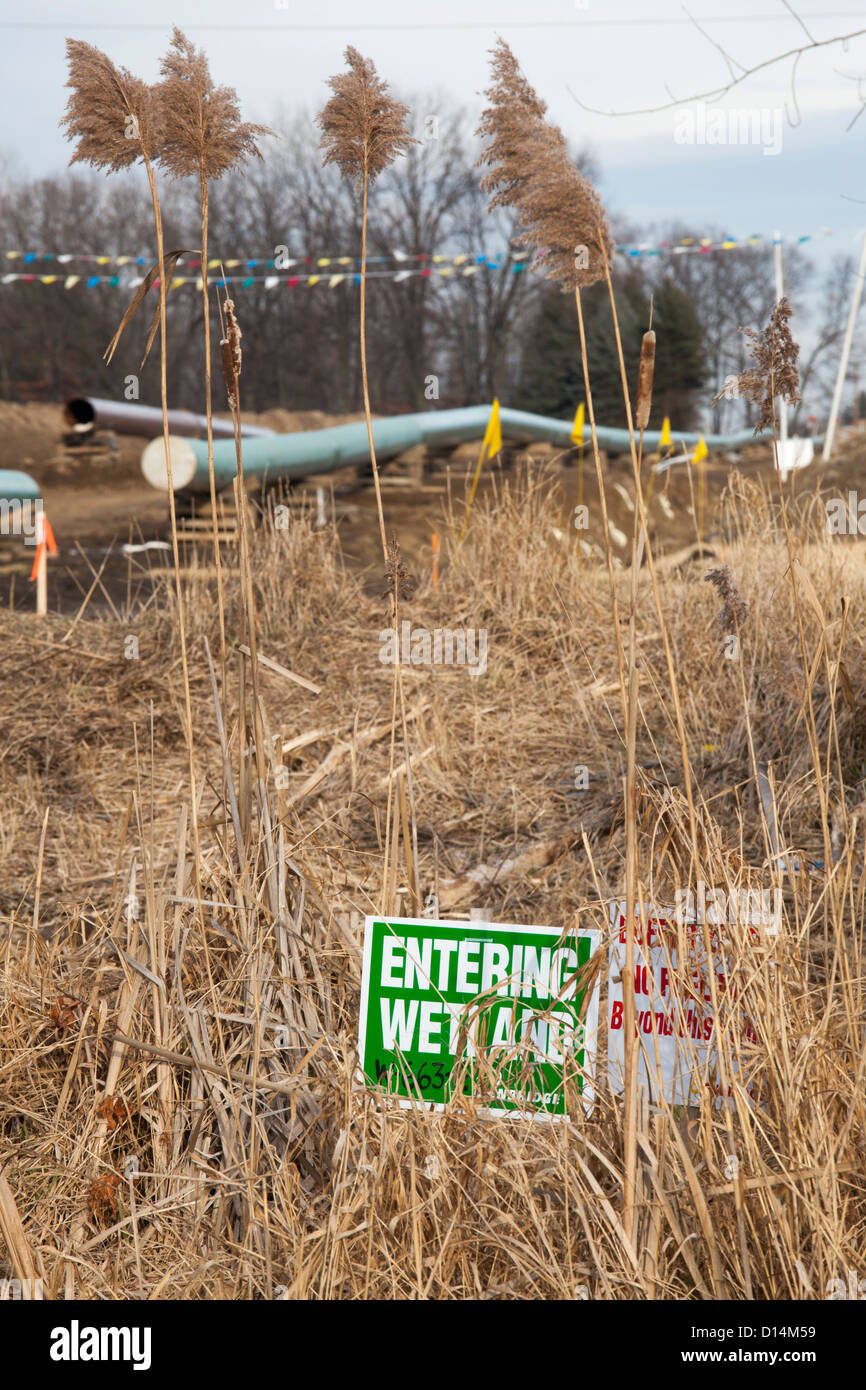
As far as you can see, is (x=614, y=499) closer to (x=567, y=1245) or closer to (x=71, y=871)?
(x=71, y=871)

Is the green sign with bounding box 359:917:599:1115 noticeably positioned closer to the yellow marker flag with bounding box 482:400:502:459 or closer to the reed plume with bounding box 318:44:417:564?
the reed plume with bounding box 318:44:417:564

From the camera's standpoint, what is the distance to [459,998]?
217cm

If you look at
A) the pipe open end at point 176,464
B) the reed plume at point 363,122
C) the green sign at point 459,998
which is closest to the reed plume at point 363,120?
the reed plume at point 363,122

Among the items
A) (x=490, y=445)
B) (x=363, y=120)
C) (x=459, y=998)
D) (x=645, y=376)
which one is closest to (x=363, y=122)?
(x=363, y=120)

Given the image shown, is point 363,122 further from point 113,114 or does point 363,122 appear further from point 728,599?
point 728,599

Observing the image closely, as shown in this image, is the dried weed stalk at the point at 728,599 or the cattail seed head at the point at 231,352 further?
the dried weed stalk at the point at 728,599

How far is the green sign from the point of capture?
82.4 inches

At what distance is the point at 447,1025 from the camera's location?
2.17 m

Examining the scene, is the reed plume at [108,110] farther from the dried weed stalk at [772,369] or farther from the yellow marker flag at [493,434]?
the yellow marker flag at [493,434]

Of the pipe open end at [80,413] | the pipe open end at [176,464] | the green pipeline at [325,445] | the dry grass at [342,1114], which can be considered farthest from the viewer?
the pipe open end at [80,413]

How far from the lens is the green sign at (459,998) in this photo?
2094mm
